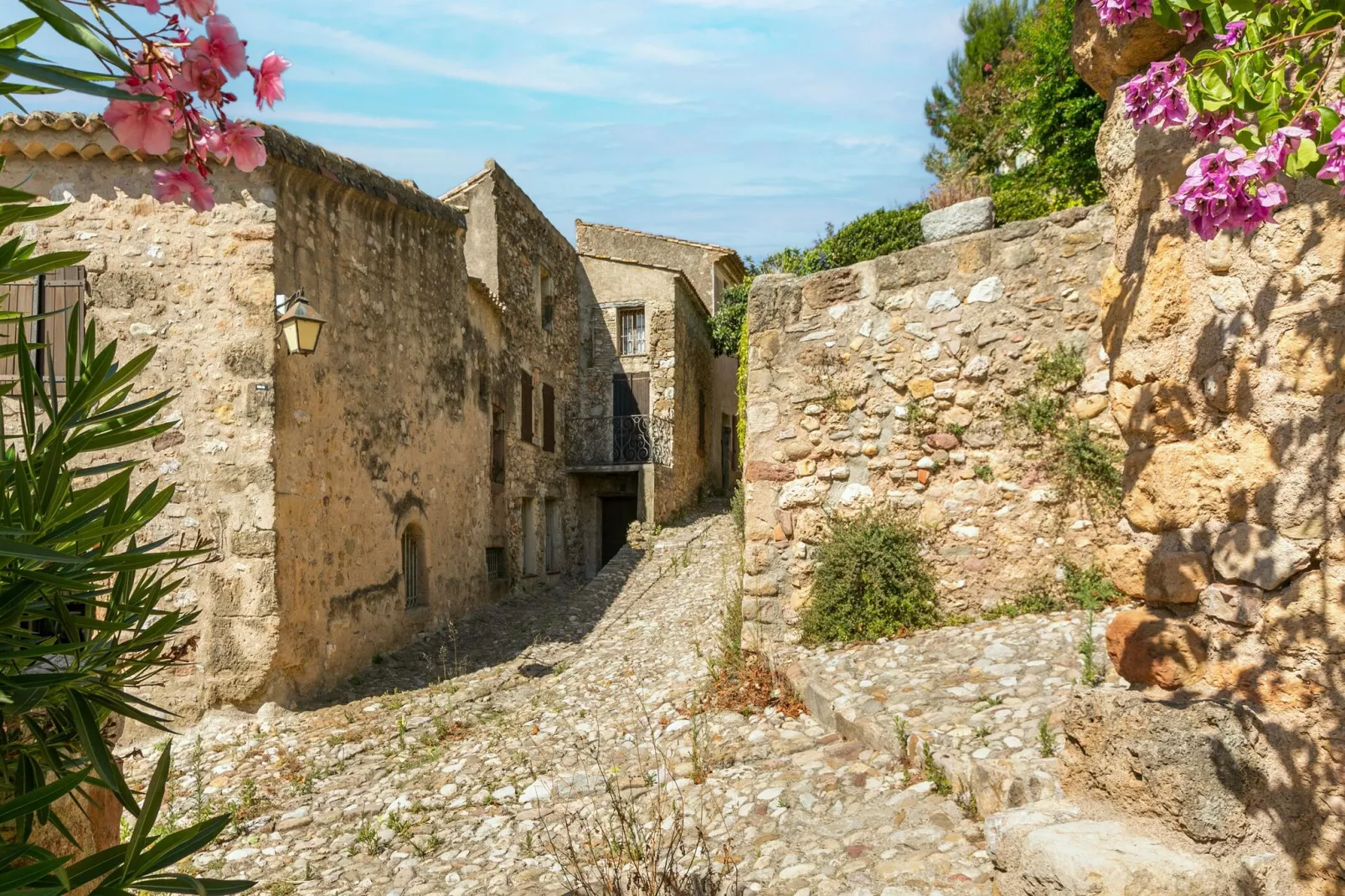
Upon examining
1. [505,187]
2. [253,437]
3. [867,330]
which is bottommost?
[253,437]

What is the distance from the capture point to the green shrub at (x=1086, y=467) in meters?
5.68

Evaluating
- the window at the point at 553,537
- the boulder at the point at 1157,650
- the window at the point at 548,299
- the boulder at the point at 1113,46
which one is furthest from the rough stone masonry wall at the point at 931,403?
the window at the point at 548,299

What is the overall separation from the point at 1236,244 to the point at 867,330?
421 cm

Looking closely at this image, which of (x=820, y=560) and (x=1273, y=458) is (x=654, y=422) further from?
(x=1273, y=458)

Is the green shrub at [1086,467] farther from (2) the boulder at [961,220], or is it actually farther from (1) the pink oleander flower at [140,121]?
(1) the pink oleander flower at [140,121]

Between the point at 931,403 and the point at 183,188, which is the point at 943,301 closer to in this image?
the point at 931,403

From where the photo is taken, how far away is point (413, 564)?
417 inches

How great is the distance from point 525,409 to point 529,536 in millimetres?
2238

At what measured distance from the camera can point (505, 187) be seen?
15.3 meters

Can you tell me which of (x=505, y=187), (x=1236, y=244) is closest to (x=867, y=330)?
(x=1236, y=244)

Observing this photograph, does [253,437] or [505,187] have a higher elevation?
[505,187]

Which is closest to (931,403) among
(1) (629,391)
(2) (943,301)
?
(2) (943,301)

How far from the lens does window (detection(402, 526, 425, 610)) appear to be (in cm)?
1035

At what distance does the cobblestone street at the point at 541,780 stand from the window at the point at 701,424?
12.4 metres
